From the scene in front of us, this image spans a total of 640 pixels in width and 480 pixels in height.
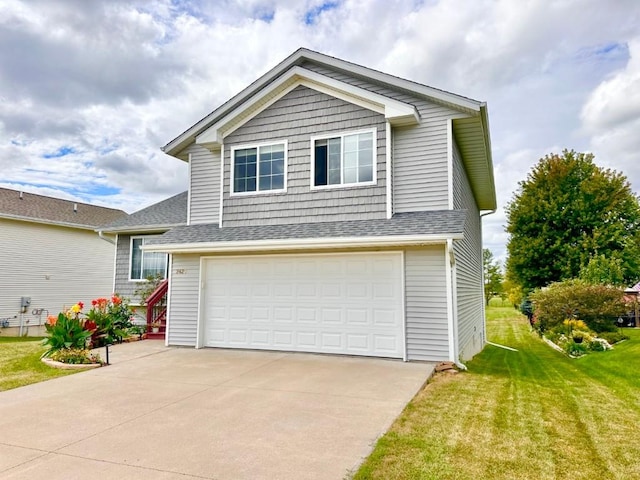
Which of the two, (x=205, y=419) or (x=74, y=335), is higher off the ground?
(x=74, y=335)

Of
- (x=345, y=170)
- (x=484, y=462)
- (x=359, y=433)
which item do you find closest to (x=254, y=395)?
(x=359, y=433)

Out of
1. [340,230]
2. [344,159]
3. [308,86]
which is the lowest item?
[340,230]

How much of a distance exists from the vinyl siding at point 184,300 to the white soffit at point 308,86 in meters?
3.20

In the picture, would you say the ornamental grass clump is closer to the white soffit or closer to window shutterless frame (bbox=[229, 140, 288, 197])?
window shutterless frame (bbox=[229, 140, 288, 197])

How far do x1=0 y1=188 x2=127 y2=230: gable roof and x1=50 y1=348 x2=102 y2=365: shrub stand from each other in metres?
11.0

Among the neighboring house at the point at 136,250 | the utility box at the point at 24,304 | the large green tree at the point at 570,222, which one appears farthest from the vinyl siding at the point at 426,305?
the large green tree at the point at 570,222

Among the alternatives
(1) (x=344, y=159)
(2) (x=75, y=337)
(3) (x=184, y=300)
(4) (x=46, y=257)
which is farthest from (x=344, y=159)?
(4) (x=46, y=257)

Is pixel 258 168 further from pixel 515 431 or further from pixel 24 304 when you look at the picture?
pixel 24 304

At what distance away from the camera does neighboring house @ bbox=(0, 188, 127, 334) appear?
16672mm

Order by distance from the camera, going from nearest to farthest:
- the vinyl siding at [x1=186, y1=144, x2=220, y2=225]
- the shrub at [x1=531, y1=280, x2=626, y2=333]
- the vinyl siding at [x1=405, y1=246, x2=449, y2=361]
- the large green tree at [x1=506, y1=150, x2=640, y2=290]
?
the vinyl siding at [x1=405, y1=246, x2=449, y2=361], the vinyl siding at [x1=186, y1=144, x2=220, y2=225], the shrub at [x1=531, y1=280, x2=626, y2=333], the large green tree at [x1=506, y1=150, x2=640, y2=290]

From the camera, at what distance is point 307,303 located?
30.4 ft

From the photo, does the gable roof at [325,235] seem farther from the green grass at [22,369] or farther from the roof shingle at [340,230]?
the green grass at [22,369]

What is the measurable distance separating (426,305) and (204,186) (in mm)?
6479

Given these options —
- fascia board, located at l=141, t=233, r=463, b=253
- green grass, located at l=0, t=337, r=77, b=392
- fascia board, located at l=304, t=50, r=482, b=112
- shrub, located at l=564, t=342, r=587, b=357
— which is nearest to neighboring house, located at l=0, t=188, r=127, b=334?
green grass, located at l=0, t=337, r=77, b=392
